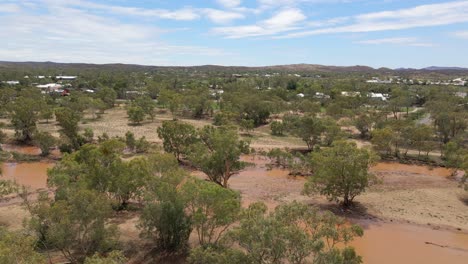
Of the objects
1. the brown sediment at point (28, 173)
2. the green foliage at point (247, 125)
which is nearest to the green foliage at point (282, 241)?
the brown sediment at point (28, 173)

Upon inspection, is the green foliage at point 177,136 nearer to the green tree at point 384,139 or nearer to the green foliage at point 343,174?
the green foliage at point 343,174

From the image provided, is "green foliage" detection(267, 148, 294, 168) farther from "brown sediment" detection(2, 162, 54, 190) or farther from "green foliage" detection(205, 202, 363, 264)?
"green foliage" detection(205, 202, 363, 264)

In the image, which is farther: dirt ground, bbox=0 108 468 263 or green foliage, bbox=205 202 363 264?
dirt ground, bbox=0 108 468 263

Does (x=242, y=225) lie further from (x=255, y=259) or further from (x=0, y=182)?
(x=0, y=182)

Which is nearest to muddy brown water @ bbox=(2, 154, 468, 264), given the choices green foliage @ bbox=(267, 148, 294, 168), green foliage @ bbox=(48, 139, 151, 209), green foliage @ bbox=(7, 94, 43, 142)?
green foliage @ bbox=(267, 148, 294, 168)

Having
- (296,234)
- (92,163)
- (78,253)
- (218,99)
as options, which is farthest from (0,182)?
(218,99)

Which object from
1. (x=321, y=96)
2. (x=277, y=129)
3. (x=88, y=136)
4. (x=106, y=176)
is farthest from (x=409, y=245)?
(x=321, y=96)
